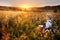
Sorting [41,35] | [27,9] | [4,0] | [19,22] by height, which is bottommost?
[41,35]

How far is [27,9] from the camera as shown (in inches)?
74.1

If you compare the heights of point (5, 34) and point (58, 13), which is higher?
point (58, 13)

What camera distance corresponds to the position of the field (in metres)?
1.83

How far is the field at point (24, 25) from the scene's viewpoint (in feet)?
5.99

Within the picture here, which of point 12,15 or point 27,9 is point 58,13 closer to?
point 27,9

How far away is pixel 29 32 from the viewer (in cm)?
186

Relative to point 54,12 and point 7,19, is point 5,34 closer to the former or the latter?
point 7,19

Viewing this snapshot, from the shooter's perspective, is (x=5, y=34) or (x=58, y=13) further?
(x=58, y=13)

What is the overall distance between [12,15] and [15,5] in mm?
135

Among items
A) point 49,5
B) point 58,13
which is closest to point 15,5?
point 49,5

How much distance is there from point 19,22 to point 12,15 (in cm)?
13

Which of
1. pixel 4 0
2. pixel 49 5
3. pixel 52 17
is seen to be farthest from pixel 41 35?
pixel 4 0

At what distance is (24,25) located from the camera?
1861 millimetres

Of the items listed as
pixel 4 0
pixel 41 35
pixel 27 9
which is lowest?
pixel 41 35
